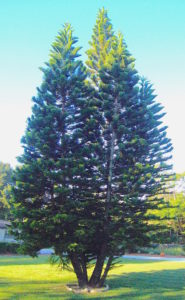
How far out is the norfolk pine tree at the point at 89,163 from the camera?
26.3ft

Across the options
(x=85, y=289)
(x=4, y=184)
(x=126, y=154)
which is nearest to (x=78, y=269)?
(x=85, y=289)

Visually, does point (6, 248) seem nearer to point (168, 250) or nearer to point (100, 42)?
point (168, 250)

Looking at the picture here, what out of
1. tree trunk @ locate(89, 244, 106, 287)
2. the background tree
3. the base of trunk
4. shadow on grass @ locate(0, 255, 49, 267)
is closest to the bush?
shadow on grass @ locate(0, 255, 49, 267)

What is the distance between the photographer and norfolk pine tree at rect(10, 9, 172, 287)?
802cm

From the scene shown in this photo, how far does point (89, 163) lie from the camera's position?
8.61 metres

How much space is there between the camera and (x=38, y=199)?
331 inches

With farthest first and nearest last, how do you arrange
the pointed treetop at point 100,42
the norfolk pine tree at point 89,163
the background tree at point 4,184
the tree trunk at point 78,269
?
the background tree at point 4,184, the pointed treetop at point 100,42, the tree trunk at point 78,269, the norfolk pine tree at point 89,163

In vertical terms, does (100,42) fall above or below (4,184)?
above

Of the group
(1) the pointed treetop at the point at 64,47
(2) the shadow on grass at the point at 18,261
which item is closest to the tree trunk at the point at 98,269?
(1) the pointed treetop at the point at 64,47

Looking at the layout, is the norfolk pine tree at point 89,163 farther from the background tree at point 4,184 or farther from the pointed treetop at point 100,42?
the background tree at point 4,184

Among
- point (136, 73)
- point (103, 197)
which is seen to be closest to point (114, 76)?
point (136, 73)

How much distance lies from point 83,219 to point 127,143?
114 inches

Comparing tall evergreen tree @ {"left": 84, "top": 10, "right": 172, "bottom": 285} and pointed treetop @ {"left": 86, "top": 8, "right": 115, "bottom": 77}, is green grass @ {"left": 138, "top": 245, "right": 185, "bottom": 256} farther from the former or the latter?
pointed treetop @ {"left": 86, "top": 8, "right": 115, "bottom": 77}

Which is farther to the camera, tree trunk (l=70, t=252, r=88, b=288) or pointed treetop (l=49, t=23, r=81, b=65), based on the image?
pointed treetop (l=49, t=23, r=81, b=65)
